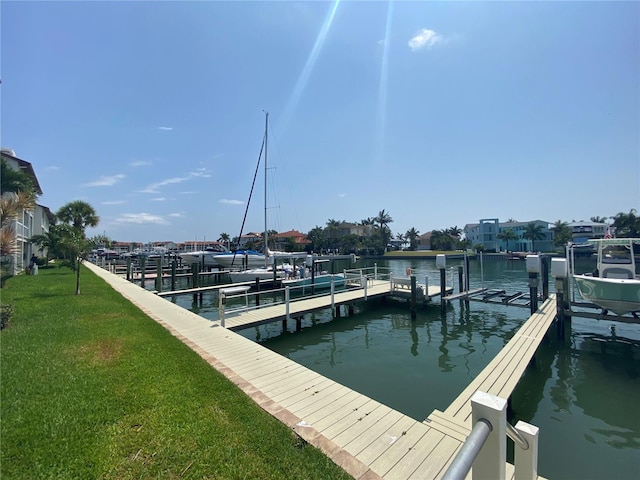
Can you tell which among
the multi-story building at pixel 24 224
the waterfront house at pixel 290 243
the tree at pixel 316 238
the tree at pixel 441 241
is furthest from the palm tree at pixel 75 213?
the tree at pixel 441 241

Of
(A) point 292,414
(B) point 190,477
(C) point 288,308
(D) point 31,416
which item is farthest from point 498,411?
(C) point 288,308

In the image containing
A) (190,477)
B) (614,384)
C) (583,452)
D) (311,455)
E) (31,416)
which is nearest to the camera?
(190,477)

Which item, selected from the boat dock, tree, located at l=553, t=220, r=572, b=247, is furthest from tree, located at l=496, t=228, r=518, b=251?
the boat dock

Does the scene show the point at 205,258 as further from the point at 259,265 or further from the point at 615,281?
the point at 615,281

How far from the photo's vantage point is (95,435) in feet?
11.8

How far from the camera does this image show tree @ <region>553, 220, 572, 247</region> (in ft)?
230

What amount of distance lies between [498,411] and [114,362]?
21.6 ft

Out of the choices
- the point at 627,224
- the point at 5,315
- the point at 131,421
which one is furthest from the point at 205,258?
the point at 627,224

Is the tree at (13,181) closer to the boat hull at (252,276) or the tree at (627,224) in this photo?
the boat hull at (252,276)

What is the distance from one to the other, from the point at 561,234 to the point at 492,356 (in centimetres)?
8112

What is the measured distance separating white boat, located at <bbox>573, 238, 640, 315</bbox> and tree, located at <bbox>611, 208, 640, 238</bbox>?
61.8 metres

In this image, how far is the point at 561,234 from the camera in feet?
237

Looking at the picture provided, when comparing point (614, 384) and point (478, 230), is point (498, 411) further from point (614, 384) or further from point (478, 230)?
point (478, 230)

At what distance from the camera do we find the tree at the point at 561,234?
70.2m
